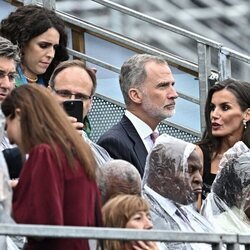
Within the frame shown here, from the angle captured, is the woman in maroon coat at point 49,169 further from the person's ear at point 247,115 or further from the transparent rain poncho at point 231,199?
the person's ear at point 247,115

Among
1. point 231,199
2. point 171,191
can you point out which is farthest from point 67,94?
point 231,199

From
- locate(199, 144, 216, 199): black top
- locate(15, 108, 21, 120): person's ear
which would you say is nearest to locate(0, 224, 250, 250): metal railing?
locate(15, 108, 21, 120): person's ear

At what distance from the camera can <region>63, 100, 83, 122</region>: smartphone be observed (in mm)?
8172

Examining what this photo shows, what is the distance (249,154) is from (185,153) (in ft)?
1.77

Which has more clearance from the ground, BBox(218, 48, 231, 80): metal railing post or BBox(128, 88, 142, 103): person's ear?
BBox(218, 48, 231, 80): metal railing post

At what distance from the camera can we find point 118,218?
6977mm

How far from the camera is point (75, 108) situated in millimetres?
8188

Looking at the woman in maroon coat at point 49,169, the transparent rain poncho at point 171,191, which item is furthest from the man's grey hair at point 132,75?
the woman in maroon coat at point 49,169

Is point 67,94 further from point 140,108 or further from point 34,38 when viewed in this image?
point 34,38

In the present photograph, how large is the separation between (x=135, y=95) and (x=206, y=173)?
2.14 ft

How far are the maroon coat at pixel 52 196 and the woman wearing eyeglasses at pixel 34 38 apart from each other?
2.61 m

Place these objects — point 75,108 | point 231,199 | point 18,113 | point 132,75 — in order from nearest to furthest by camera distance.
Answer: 1. point 18,113
2. point 75,108
3. point 231,199
4. point 132,75

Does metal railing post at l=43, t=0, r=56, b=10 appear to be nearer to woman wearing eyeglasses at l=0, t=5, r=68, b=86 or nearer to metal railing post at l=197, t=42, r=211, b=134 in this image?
metal railing post at l=197, t=42, r=211, b=134

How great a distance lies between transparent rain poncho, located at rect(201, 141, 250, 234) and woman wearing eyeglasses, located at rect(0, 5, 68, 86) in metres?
1.48
